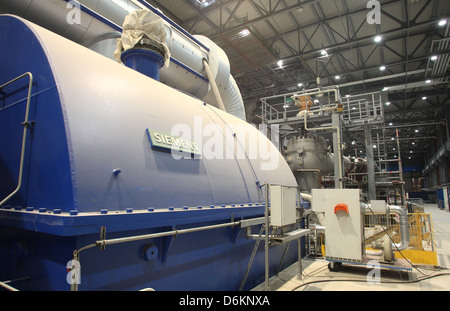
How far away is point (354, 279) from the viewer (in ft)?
14.5

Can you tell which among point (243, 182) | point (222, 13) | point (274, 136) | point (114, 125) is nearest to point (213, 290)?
point (243, 182)

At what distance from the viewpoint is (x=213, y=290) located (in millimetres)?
2838

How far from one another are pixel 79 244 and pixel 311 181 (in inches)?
351

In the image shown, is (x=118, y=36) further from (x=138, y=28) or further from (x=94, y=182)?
(x=94, y=182)

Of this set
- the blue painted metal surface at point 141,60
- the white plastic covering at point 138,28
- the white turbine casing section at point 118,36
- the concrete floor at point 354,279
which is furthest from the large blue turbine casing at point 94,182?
the concrete floor at point 354,279

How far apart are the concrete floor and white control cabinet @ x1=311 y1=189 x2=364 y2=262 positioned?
0.36 m

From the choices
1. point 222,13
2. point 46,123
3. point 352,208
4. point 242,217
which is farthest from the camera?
point 222,13

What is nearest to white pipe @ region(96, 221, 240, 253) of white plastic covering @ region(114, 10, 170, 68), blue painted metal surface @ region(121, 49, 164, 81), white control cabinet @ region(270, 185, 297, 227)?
white control cabinet @ region(270, 185, 297, 227)

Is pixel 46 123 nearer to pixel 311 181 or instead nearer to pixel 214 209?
pixel 214 209

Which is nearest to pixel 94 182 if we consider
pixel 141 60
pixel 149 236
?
pixel 149 236

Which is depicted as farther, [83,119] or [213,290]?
[213,290]

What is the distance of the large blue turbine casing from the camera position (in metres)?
1.81

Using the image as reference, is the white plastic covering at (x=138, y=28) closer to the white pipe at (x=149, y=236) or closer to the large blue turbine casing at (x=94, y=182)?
the large blue turbine casing at (x=94, y=182)

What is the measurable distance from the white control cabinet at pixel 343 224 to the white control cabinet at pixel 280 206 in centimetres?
150
